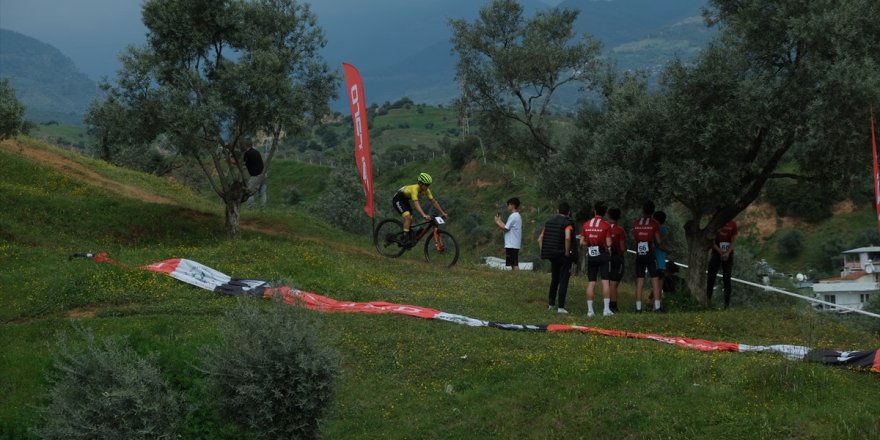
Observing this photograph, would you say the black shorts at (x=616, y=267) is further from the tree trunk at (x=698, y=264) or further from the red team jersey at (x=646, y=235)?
the tree trunk at (x=698, y=264)

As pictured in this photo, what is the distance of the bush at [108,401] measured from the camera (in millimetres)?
11219

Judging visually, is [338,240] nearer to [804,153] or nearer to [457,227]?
[804,153]

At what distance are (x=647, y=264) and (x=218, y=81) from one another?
42.7 ft

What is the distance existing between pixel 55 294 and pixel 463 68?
2252 cm

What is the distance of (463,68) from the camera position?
37.8 meters

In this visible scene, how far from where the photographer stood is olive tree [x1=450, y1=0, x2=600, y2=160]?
3628 cm

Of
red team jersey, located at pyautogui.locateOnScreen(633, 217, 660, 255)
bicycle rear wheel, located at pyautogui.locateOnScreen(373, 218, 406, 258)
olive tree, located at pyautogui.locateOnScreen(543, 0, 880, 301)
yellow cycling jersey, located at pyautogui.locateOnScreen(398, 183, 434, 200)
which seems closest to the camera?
olive tree, located at pyautogui.locateOnScreen(543, 0, 880, 301)

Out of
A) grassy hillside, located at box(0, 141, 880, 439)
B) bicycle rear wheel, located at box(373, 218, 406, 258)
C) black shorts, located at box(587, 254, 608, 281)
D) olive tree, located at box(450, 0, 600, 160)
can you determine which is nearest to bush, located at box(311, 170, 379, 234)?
olive tree, located at box(450, 0, 600, 160)

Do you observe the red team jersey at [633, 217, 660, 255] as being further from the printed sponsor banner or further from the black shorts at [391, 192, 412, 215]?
the black shorts at [391, 192, 412, 215]

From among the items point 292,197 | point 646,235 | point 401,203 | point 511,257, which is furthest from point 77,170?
point 292,197

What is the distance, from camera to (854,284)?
67.4 metres

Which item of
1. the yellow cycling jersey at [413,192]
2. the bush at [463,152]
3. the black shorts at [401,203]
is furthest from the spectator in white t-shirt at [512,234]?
the bush at [463,152]

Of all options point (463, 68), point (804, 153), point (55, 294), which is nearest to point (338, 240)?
point (463, 68)

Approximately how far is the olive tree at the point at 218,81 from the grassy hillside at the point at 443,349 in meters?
3.12
